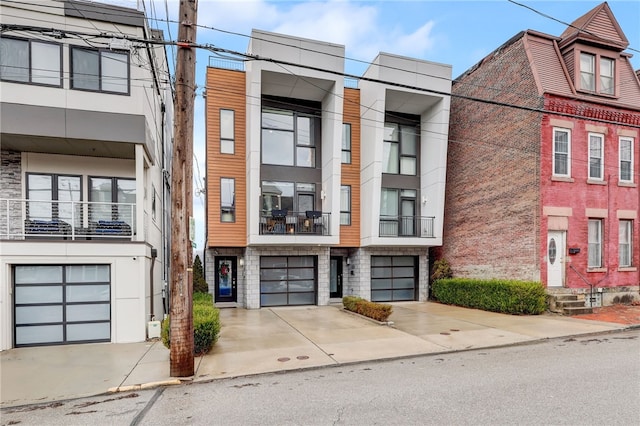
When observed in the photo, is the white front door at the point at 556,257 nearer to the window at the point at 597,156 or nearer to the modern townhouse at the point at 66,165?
the window at the point at 597,156

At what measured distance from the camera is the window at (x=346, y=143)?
17.2 metres

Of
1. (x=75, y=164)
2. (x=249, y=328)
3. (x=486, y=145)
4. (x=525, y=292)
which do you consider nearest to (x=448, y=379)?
(x=249, y=328)

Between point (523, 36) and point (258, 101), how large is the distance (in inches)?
409

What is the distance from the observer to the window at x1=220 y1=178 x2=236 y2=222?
15.4 m

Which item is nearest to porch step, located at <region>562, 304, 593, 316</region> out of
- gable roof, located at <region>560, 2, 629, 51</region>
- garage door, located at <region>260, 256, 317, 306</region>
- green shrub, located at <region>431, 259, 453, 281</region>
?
green shrub, located at <region>431, 259, 453, 281</region>

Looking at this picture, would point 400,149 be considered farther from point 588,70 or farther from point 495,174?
point 588,70

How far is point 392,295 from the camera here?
1797cm

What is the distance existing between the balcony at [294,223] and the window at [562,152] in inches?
345

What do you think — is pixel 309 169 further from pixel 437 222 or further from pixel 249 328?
pixel 249 328

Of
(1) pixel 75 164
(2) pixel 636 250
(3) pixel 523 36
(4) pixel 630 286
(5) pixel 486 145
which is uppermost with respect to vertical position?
(3) pixel 523 36

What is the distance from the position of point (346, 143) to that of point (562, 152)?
333 inches

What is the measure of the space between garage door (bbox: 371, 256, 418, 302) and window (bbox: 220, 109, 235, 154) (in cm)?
808

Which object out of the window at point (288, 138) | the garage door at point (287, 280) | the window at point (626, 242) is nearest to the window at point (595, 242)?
the window at point (626, 242)

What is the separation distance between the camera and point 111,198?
37.9ft
